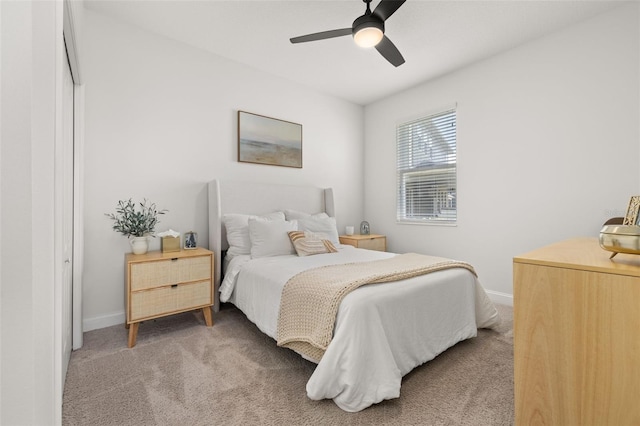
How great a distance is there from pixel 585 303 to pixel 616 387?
0.80ft

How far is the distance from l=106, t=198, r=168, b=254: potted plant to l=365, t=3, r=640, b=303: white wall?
3250mm

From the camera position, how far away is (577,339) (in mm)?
930

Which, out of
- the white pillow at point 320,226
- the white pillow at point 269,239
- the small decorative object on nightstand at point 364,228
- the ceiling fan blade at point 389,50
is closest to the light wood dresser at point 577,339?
the ceiling fan blade at point 389,50

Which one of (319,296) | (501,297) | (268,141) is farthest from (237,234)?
(501,297)

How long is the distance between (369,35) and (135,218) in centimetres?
245

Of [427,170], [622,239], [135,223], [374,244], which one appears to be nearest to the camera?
[622,239]

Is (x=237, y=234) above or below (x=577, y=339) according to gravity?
above

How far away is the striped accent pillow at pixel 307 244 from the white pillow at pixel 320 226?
0.35 m

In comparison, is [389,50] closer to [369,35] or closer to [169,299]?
[369,35]

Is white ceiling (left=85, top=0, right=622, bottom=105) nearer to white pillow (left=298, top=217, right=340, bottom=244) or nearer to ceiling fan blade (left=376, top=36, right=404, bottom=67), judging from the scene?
ceiling fan blade (left=376, top=36, right=404, bottom=67)

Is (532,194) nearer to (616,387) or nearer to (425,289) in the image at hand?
(425,289)

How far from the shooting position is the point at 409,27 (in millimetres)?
2701

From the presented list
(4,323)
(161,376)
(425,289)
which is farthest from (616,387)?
(161,376)

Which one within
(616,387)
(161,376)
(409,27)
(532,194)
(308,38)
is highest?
(409,27)
